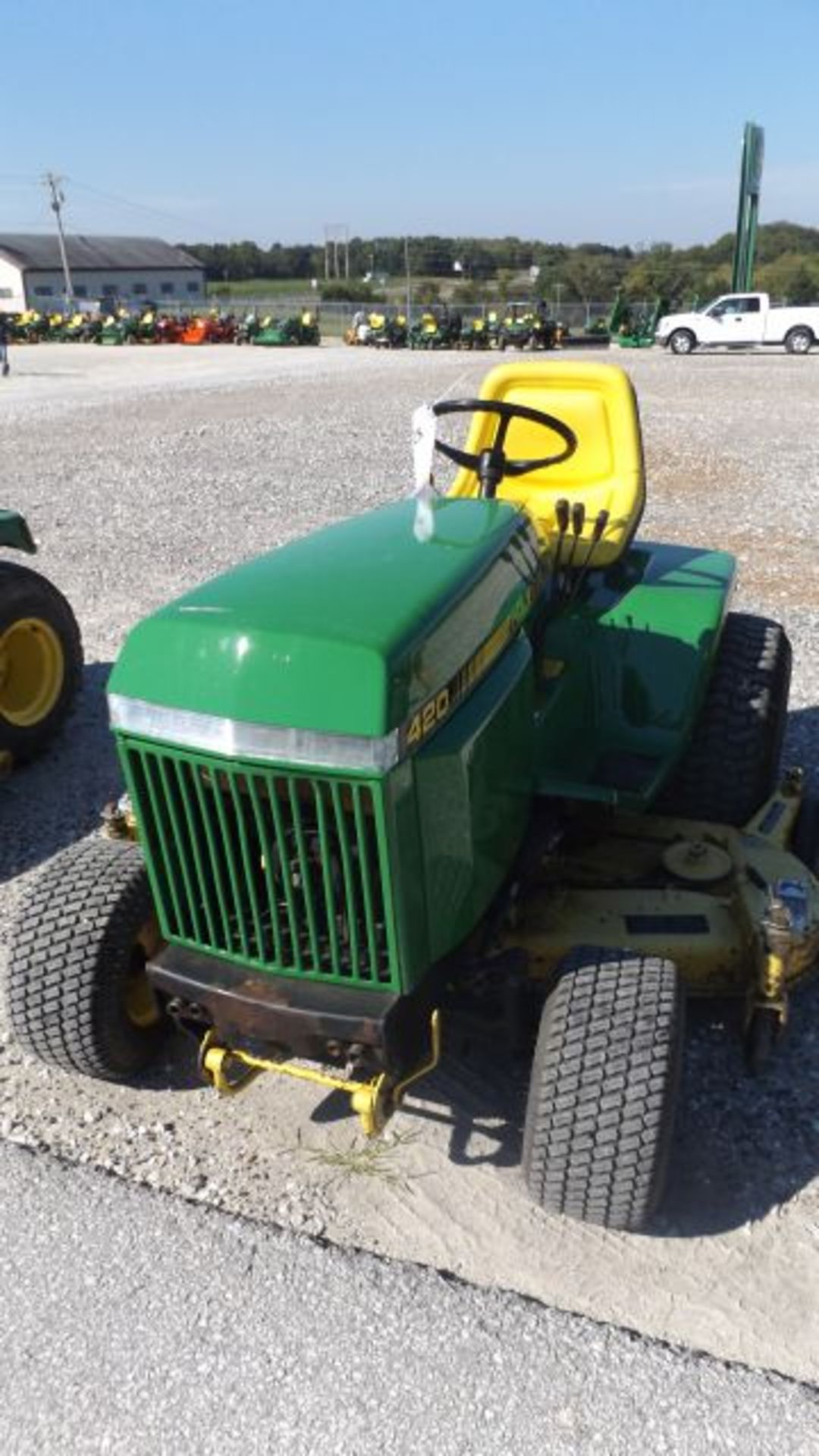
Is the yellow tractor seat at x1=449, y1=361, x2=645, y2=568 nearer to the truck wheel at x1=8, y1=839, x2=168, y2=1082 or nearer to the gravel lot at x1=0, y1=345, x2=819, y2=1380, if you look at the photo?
the gravel lot at x1=0, y1=345, x2=819, y2=1380

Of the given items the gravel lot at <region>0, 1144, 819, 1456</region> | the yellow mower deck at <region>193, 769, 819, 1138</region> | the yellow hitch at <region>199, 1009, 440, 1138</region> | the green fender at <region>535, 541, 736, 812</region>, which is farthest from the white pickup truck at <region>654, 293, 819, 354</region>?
the gravel lot at <region>0, 1144, 819, 1456</region>

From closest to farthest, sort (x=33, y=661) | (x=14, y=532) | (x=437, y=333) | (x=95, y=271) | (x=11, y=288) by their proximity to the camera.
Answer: (x=33, y=661), (x=14, y=532), (x=437, y=333), (x=11, y=288), (x=95, y=271)

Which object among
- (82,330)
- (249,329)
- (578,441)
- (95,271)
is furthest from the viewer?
(95,271)

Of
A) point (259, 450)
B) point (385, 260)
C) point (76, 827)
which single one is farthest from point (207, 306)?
point (76, 827)

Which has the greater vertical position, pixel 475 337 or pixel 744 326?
pixel 744 326

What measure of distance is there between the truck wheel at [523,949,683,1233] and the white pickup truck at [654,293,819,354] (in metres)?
27.4

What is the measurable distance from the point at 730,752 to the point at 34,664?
2947mm

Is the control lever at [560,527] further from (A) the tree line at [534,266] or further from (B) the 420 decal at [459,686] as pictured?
(A) the tree line at [534,266]

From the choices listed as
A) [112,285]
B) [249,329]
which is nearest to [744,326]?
[249,329]

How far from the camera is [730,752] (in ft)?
12.1

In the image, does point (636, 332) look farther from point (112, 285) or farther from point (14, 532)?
point (112, 285)

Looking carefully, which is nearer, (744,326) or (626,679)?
(626,679)

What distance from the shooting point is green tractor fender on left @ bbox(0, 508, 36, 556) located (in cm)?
514

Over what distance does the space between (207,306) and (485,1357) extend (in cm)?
5620
